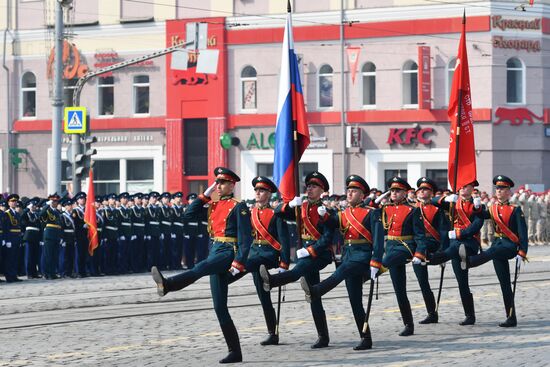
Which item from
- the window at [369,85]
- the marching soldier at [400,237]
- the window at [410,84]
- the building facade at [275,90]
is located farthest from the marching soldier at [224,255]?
the window at [369,85]

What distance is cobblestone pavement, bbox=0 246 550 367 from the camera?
13531 mm

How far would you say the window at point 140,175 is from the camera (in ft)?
171

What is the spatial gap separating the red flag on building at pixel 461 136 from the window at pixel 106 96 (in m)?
35.8

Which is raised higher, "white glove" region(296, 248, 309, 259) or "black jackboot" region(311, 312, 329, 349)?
"white glove" region(296, 248, 309, 259)

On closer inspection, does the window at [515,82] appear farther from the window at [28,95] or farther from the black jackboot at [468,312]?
the black jackboot at [468,312]

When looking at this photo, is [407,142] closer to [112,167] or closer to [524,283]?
[112,167]

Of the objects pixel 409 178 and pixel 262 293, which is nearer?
pixel 262 293

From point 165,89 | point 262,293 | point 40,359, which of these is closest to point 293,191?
point 262,293

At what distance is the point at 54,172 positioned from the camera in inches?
1236

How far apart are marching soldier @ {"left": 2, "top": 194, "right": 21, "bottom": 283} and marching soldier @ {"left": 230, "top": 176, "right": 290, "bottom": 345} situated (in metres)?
11.8

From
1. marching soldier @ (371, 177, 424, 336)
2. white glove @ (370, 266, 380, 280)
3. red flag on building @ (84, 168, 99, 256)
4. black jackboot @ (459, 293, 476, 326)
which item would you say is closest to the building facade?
red flag on building @ (84, 168, 99, 256)

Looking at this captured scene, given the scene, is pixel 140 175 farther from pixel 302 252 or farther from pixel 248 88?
pixel 302 252

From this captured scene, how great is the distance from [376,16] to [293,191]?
33.9 m

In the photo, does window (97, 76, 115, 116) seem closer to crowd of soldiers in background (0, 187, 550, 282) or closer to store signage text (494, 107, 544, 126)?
store signage text (494, 107, 544, 126)
